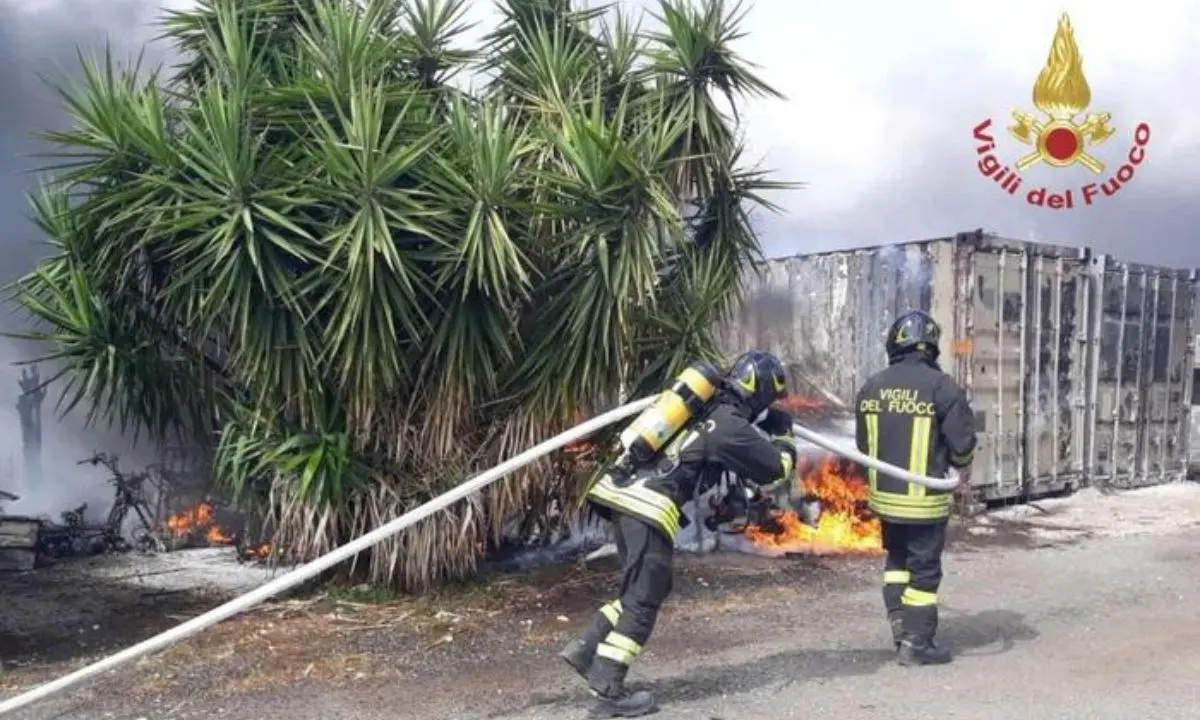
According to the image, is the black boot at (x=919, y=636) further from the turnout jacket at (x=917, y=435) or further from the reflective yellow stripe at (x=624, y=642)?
the reflective yellow stripe at (x=624, y=642)

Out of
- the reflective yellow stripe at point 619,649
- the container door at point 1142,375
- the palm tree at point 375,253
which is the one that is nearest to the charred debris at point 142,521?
the palm tree at point 375,253

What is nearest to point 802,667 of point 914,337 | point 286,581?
point 914,337

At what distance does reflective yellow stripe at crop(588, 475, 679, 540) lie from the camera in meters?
4.74

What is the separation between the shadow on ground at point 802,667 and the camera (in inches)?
198

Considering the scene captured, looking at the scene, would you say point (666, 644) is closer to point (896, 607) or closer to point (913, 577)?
point (896, 607)

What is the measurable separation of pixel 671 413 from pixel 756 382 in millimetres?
441

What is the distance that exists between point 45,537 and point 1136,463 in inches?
419

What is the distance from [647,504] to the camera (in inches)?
187

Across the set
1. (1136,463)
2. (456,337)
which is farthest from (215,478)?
(1136,463)

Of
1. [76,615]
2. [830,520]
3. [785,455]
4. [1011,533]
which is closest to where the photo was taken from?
[785,455]

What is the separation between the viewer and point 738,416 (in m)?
4.88

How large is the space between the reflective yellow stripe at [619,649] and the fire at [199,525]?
4.72 m

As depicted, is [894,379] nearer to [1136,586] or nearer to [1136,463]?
[1136,586]

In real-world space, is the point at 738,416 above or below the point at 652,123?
below
